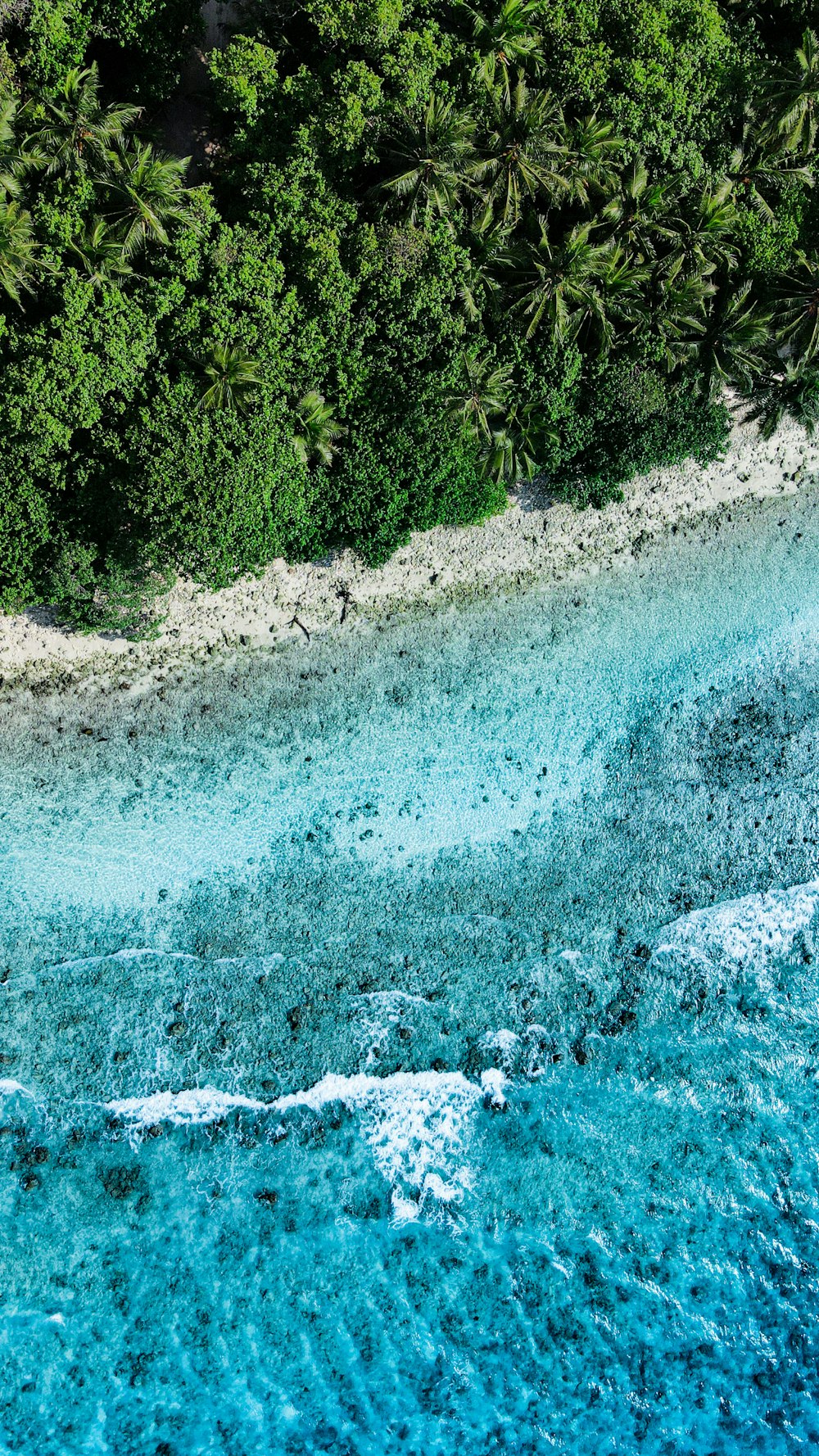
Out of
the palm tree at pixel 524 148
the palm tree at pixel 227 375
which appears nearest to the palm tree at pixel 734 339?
the palm tree at pixel 524 148

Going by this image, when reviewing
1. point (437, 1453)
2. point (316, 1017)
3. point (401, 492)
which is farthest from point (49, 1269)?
point (401, 492)

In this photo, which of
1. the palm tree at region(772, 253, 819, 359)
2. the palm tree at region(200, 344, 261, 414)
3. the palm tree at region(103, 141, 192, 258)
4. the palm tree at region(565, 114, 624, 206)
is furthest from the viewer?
the palm tree at region(772, 253, 819, 359)

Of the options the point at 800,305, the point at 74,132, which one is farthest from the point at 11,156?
the point at 800,305

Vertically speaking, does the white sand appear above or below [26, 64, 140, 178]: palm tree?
below

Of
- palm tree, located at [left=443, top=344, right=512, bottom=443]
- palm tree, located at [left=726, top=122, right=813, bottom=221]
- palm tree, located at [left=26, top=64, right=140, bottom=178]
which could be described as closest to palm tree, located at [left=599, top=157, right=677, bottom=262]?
palm tree, located at [left=726, top=122, right=813, bottom=221]

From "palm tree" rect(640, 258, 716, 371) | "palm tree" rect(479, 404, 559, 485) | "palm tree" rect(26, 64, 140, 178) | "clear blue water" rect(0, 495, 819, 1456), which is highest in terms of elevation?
"palm tree" rect(26, 64, 140, 178)

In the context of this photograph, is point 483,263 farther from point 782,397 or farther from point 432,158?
point 782,397

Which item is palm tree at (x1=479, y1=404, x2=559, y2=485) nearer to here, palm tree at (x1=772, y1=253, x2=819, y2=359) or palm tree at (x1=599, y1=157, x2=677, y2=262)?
palm tree at (x1=599, y1=157, x2=677, y2=262)
